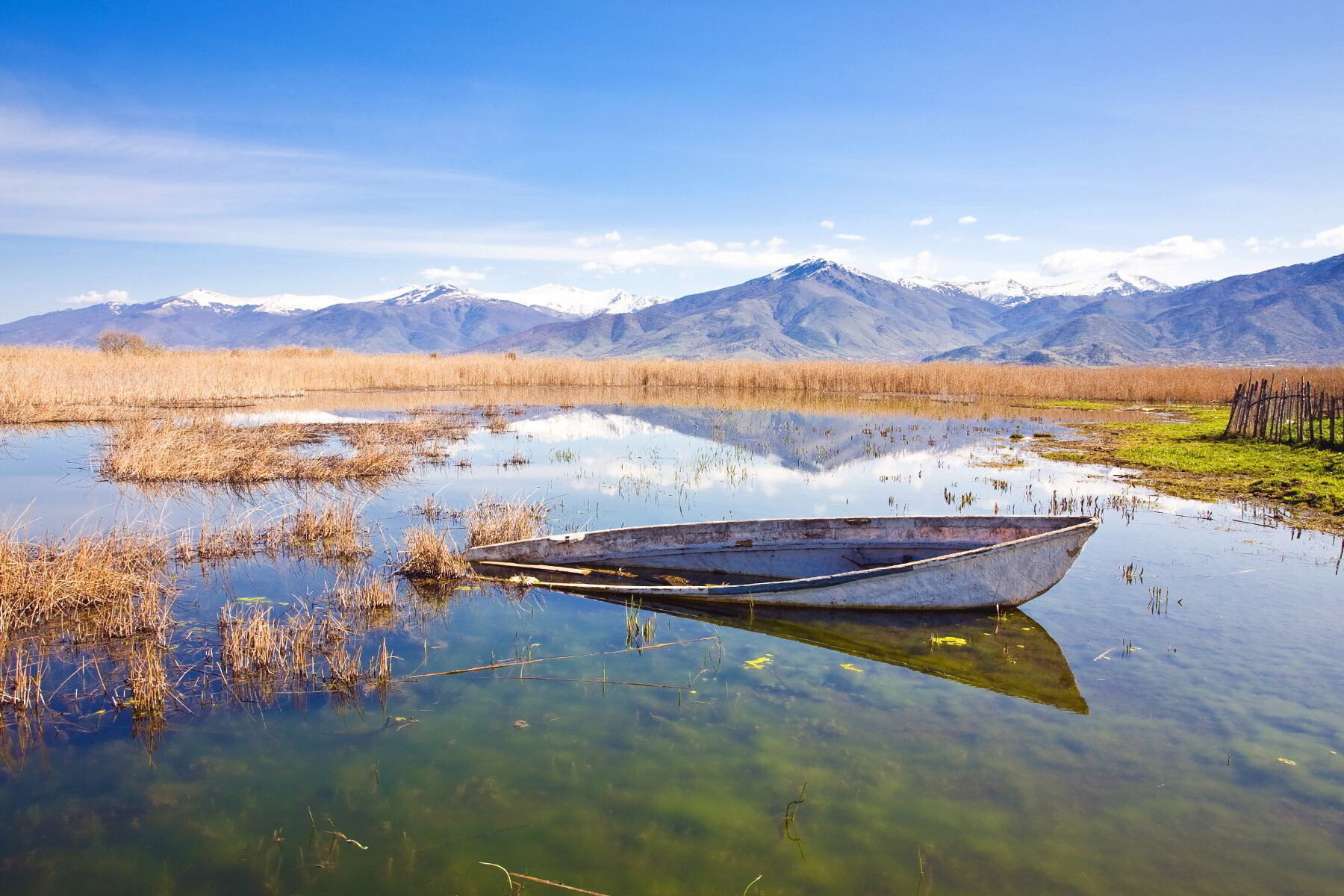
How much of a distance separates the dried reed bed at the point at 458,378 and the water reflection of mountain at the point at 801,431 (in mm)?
13259

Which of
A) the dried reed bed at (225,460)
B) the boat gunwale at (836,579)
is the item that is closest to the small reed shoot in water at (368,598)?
the boat gunwale at (836,579)

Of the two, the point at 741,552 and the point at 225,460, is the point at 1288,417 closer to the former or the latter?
the point at 741,552

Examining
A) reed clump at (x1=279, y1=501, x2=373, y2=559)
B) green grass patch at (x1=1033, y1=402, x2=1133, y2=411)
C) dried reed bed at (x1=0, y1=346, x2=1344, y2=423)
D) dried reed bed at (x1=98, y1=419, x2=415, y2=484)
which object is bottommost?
reed clump at (x1=279, y1=501, x2=373, y2=559)

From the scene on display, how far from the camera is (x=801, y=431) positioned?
78.9ft

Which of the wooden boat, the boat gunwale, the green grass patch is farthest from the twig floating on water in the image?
the green grass patch

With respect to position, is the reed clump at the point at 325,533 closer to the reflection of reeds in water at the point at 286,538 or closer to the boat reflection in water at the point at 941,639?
the reflection of reeds in water at the point at 286,538

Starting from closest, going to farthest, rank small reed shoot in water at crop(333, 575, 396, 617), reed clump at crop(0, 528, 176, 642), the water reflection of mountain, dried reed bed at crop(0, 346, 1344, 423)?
reed clump at crop(0, 528, 176, 642) < small reed shoot in water at crop(333, 575, 396, 617) < the water reflection of mountain < dried reed bed at crop(0, 346, 1344, 423)

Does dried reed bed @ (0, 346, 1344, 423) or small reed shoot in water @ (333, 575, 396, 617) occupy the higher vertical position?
dried reed bed @ (0, 346, 1344, 423)

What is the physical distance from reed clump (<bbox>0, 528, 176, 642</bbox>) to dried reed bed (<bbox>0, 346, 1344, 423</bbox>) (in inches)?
736

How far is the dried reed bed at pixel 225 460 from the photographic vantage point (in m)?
14.0

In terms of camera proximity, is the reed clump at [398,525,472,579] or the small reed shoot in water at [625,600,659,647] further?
the reed clump at [398,525,472,579]

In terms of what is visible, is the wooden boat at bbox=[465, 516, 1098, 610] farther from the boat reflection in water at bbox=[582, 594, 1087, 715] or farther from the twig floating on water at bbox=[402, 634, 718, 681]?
the twig floating on water at bbox=[402, 634, 718, 681]

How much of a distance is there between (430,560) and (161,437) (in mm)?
10251

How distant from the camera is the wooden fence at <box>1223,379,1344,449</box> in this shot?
688 inches
